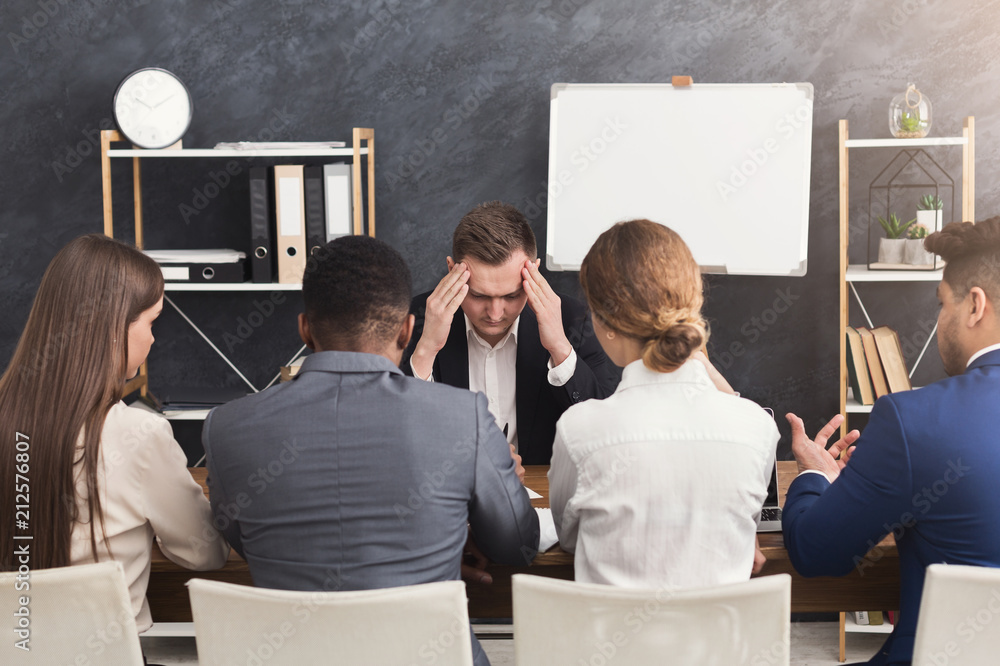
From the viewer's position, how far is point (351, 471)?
1.19m

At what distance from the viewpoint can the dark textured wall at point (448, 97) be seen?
9.97ft

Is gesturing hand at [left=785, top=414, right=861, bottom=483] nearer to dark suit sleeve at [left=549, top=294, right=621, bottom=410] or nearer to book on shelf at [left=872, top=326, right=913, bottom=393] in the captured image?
dark suit sleeve at [left=549, top=294, right=621, bottom=410]

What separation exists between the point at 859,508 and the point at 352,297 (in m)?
0.86

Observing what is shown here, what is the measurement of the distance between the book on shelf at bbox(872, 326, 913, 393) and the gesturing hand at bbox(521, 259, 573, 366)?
1296 millimetres

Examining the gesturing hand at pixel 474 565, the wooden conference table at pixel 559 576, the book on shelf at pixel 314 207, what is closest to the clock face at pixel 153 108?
the book on shelf at pixel 314 207

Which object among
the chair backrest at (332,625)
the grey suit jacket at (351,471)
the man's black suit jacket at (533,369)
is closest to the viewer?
the chair backrest at (332,625)

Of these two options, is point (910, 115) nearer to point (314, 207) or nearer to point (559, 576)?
A: point (314, 207)

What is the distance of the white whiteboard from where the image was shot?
2.95 m

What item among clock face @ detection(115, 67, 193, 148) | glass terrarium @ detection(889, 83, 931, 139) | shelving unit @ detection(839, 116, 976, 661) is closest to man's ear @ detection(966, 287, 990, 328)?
shelving unit @ detection(839, 116, 976, 661)

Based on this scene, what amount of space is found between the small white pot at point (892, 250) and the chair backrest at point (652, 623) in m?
2.09

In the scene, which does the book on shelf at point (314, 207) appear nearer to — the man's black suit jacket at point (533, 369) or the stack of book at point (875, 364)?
the man's black suit jacket at point (533, 369)

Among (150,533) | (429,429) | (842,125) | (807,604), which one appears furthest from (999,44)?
(150,533)

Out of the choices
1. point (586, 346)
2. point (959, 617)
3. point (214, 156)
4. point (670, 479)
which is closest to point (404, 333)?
point (670, 479)

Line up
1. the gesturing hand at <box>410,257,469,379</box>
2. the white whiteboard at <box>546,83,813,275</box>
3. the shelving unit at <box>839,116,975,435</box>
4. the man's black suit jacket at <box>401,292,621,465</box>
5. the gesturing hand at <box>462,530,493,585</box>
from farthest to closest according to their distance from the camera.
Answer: the white whiteboard at <box>546,83,813,275</box> < the shelving unit at <box>839,116,975,435</box> < the man's black suit jacket at <box>401,292,621,465</box> < the gesturing hand at <box>410,257,469,379</box> < the gesturing hand at <box>462,530,493,585</box>
